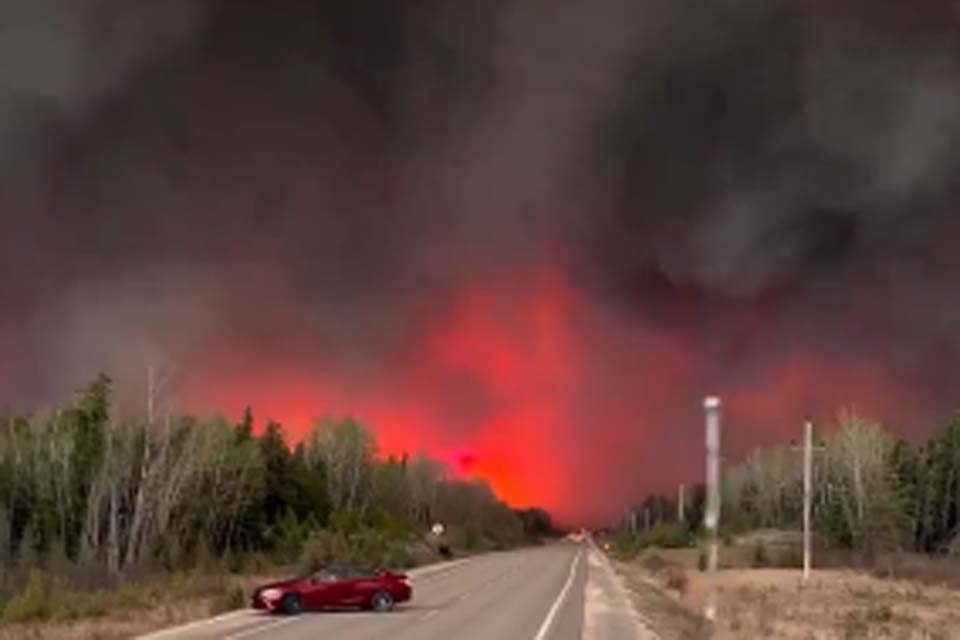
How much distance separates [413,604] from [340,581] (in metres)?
4.18

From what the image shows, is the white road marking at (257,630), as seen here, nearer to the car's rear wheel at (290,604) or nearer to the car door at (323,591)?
the car's rear wheel at (290,604)

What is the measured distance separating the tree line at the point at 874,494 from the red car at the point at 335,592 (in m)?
73.5

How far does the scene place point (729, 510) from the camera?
189 meters

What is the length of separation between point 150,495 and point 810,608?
42052mm

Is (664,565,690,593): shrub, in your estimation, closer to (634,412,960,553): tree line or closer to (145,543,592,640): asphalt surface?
(145,543,592,640): asphalt surface

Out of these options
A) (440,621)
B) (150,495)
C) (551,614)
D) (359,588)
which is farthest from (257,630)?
(150,495)

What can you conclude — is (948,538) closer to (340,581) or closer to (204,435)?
(204,435)

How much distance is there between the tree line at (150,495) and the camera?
226ft

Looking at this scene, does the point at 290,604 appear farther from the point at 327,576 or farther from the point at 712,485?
the point at 712,485

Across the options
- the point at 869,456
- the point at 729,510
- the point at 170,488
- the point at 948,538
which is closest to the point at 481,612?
the point at 170,488

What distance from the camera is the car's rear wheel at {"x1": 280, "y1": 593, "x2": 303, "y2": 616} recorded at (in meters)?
37.1

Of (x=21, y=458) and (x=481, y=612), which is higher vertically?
(x=21, y=458)

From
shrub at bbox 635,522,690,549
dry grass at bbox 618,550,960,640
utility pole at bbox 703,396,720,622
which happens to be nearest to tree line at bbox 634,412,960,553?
shrub at bbox 635,522,690,549

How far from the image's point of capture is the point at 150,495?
244 ft
